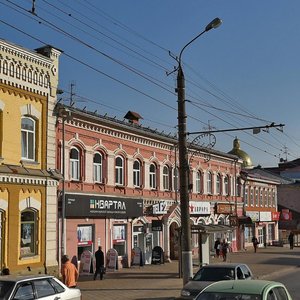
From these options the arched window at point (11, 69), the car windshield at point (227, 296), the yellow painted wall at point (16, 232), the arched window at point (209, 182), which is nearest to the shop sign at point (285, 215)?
the arched window at point (209, 182)

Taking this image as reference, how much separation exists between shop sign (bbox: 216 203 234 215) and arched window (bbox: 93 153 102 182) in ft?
56.0

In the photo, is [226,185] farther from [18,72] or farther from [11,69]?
[11,69]

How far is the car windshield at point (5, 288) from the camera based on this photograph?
37.4 feet

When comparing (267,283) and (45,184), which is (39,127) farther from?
(267,283)

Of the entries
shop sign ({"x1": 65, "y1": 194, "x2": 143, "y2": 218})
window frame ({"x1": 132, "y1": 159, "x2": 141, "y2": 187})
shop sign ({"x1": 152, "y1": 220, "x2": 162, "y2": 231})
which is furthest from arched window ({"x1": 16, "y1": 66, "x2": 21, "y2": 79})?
shop sign ({"x1": 152, "y1": 220, "x2": 162, "y2": 231})

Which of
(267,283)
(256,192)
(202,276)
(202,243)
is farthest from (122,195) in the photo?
(256,192)

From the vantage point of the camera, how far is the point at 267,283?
31.7 ft

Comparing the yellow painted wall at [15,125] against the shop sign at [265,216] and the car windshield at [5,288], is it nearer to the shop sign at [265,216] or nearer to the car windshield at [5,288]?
the car windshield at [5,288]

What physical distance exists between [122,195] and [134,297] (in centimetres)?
1152

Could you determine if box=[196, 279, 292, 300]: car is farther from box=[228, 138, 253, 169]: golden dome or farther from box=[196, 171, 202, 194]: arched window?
Answer: box=[228, 138, 253, 169]: golden dome

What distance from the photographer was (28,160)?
22844mm

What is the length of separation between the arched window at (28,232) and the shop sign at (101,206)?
110 inches

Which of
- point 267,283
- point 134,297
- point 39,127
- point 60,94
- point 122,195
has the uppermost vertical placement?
point 60,94

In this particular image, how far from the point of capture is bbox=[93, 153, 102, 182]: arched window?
28719 mm
